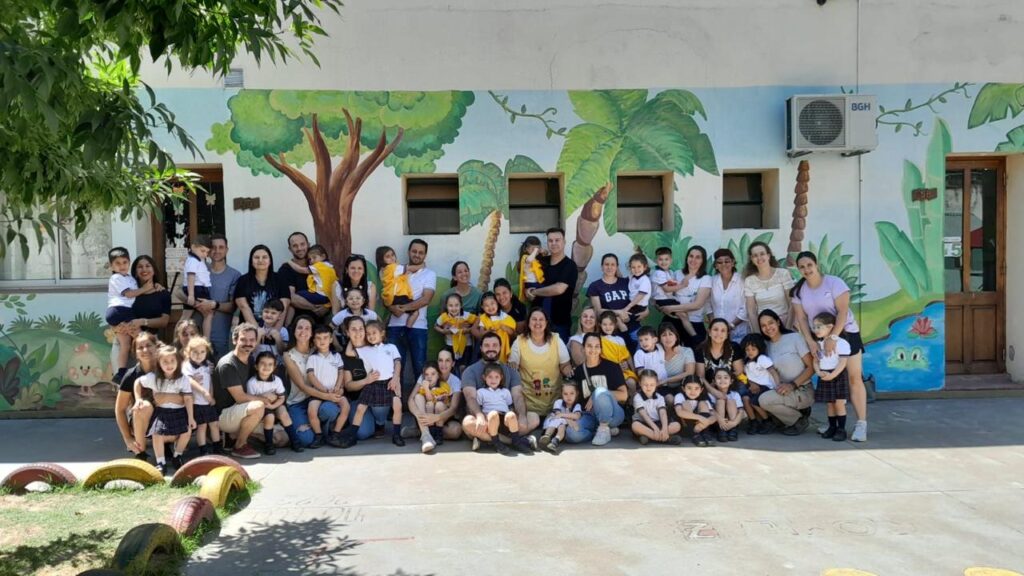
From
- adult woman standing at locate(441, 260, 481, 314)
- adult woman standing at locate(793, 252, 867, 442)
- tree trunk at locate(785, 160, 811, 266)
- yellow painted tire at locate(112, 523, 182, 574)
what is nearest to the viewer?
yellow painted tire at locate(112, 523, 182, 574)

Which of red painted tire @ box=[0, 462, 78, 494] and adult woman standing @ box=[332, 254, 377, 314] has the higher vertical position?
adult woman standing @ box=[332, 254, 377, 314]

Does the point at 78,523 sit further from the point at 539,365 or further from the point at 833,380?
the point at 833,380

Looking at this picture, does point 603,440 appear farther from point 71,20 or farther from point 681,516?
point 71,20

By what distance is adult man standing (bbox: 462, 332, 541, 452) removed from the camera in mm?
6539

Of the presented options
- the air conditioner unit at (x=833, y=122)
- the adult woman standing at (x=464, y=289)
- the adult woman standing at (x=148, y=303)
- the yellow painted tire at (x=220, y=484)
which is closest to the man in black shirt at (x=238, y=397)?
the adult woman standing at (x=148, y=303)

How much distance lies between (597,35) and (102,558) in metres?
6.62

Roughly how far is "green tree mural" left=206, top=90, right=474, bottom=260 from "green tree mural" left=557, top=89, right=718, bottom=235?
1281 mm

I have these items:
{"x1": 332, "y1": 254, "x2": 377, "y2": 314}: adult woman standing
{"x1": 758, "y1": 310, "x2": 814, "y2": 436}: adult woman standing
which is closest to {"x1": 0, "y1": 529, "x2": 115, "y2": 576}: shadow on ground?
{"x1": 332, "y1": 254, "x2": 377, "y2": 314}: adult woman standing

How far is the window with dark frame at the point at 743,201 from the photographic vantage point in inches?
346

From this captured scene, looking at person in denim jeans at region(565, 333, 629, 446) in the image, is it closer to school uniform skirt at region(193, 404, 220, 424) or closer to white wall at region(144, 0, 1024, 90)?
school uniform skirt at region(193, 404, 220, 424)

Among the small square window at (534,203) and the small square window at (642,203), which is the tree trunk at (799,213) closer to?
the small square window at (642,203)

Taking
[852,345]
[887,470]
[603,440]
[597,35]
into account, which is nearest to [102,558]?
[603,440]

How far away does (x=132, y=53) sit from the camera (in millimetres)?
2648

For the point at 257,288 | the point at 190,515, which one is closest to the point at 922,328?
the point at 257,288
